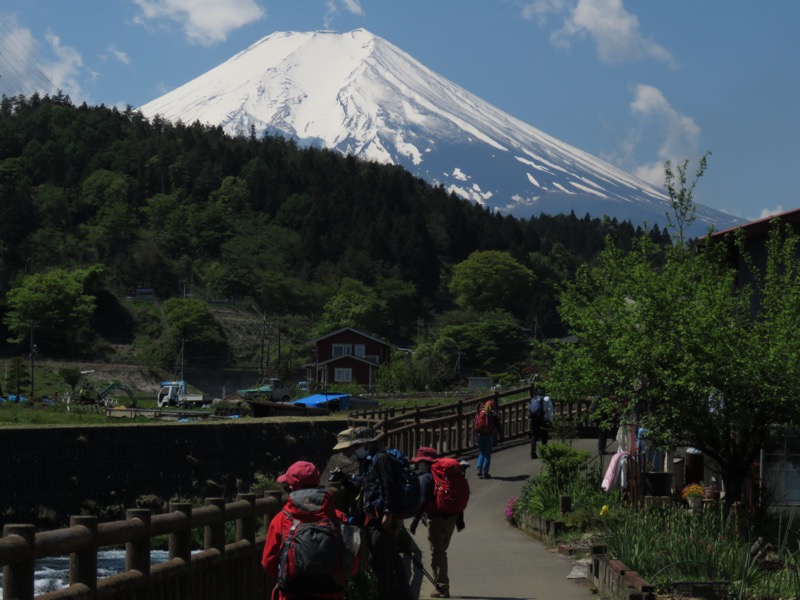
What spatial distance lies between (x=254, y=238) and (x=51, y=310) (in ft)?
201

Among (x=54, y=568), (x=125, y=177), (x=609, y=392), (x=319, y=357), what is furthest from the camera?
(x=125, y=177)

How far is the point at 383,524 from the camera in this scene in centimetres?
1041

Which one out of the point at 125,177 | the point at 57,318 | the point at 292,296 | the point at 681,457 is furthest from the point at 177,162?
the point at 681,457

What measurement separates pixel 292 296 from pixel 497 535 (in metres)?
137

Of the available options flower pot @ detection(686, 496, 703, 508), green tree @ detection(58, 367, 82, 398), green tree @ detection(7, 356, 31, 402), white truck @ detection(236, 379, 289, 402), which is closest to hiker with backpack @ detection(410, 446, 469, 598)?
flower pot @ detection(686, 496, 703, 508)

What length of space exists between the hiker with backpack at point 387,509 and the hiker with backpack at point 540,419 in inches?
564

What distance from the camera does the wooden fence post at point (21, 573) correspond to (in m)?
6.73

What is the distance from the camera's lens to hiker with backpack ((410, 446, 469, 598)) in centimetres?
1193

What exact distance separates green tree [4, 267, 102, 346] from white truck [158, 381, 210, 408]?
72.1ft

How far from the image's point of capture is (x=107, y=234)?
557ft

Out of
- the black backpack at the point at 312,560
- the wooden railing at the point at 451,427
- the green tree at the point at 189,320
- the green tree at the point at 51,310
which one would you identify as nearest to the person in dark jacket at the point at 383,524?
the black backpack at the point at 312,560

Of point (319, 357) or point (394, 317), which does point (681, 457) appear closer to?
→ point (319, 357)

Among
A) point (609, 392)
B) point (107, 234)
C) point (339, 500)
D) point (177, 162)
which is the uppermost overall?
point (177, 162)

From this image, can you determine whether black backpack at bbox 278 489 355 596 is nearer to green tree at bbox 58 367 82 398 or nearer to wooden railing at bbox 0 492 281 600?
wooden railing at bbox 0 492 281 600
